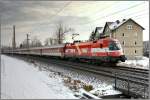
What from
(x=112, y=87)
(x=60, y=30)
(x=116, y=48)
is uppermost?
(x=60, y=30)

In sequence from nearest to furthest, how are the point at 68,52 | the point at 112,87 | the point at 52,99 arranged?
the point at 52,99
the point at 112,87
the point at 68,52

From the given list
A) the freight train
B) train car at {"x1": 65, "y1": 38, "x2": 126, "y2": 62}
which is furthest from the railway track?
the freight train

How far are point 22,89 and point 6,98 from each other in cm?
177

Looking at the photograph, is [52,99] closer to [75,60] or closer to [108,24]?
[75,60]

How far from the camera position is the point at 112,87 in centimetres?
1323

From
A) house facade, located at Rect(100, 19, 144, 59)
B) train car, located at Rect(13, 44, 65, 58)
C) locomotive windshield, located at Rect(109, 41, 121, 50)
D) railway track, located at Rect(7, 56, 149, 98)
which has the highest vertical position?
house facade, located at Rect(100, 19, 144, 59)

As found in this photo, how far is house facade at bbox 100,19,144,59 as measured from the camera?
46.0 m

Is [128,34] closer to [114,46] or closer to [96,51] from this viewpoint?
[96,51]

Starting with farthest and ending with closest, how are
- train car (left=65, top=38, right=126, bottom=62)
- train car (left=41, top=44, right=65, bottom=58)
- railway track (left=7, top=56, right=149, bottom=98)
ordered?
train car (left=41, top=44, right=65, bottom=58), train car (left=65, top=38, right=126, bottom=62), railway track (left=7, top=56, right=149, bottom=98)

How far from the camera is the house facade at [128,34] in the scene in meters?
46.0

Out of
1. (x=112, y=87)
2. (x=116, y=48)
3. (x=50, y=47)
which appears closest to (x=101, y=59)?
(x=116, y=48)

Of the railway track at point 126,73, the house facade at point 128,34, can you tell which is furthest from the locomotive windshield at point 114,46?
the house facade at point 128,34

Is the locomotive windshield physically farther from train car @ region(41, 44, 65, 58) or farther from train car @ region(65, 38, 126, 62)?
train car @ region(41, 44, 65, 58)

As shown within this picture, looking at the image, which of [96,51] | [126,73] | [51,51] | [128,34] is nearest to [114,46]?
[96,51]
